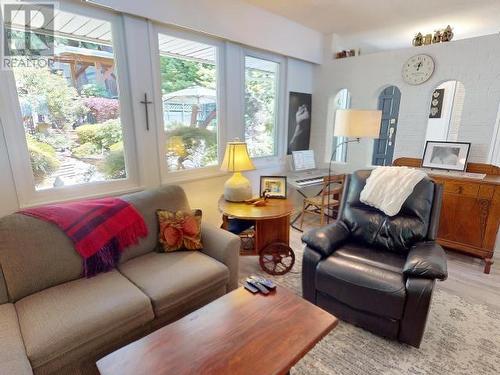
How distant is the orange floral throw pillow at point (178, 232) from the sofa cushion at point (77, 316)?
1.41 ft

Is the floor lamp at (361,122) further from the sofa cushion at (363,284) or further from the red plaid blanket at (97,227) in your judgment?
the red plaid blanket at (97,227)

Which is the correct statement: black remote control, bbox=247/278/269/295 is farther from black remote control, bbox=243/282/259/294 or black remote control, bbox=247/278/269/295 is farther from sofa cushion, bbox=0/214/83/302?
sofa cushion, bbox=0/214/83/302

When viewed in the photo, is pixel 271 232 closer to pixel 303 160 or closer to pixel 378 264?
pixel 378 264

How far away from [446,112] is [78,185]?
5.35 m

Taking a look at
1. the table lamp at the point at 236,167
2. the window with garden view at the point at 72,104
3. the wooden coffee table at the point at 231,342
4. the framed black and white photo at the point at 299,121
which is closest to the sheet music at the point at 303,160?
the framed black and white photo at the point at 299,121

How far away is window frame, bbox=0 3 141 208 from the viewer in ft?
5.86

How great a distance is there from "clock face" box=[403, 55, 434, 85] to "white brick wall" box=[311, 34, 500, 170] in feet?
0.17

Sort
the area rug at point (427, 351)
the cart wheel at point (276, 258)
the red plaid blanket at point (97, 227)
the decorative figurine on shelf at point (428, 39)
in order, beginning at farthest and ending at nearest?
the decorative figurine on shelf at point (428, 39)
the cart wheel at point (276, 258)
the red plaid blanket at point (97, 227)
the area rug at point (427, 351)

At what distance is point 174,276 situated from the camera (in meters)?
1.73

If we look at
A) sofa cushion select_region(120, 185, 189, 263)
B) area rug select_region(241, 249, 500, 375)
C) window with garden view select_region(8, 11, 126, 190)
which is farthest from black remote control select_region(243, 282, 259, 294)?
window with garden view select_region(8, 11, 126, 190)

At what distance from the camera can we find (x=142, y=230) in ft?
6.53

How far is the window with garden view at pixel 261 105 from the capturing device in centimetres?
332

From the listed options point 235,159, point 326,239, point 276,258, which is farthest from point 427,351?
point 235,159

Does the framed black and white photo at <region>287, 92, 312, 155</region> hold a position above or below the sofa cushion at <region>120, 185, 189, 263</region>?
above
